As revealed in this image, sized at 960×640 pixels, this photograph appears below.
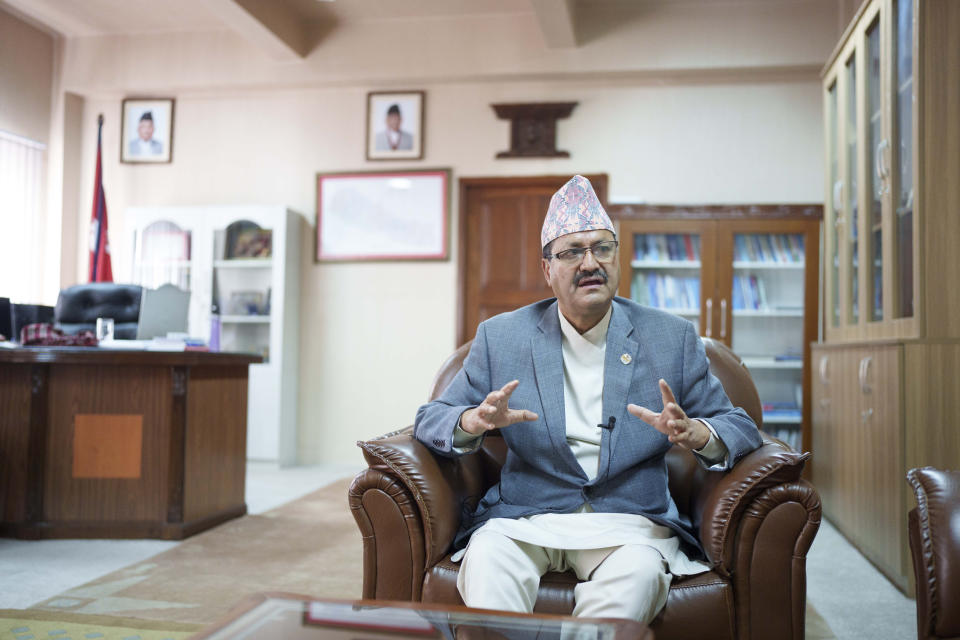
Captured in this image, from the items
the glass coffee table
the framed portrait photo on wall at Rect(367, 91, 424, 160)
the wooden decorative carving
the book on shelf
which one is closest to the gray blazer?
the glass coffee table

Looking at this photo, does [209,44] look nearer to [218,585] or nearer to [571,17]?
[571,17]

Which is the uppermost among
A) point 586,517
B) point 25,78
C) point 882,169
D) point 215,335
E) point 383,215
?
point 25,78

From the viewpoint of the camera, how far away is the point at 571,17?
16.1ft

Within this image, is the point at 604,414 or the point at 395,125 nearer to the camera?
the point at 604,414

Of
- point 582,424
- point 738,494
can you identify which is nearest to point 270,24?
point 582,424

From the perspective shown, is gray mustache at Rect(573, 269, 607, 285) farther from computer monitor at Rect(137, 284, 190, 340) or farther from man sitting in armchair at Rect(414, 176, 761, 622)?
computer monitor at Rect(137, 284, 190, 340)

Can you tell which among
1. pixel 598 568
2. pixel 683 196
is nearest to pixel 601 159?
pixel 683 196

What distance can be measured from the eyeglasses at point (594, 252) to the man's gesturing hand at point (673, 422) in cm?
40

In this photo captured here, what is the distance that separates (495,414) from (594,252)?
1.59ft

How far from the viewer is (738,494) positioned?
1.56 m

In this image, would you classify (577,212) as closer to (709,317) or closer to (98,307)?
(98,307)

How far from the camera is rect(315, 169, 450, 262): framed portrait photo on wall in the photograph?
222 inches

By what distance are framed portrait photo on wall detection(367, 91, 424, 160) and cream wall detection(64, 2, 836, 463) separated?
7 centimetres

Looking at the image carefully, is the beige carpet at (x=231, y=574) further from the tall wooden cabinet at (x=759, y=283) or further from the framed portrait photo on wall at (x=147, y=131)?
the framed portrait photo on wall at (x=147, y=131)
